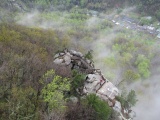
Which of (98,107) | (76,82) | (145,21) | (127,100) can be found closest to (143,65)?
(127,100)

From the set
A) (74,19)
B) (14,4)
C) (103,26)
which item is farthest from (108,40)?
(14,4)

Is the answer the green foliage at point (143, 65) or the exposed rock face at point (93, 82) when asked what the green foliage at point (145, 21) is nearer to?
the green foliage at point (143, 65)

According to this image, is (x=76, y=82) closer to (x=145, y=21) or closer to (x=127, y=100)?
(x=127, y=100)

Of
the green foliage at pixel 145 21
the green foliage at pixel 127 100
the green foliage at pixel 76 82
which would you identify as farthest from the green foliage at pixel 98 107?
the green foliage at pixel 145 21

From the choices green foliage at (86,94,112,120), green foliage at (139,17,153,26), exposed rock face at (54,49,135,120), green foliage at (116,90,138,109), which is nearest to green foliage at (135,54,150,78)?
exposed rock face at (54,49,135,120)

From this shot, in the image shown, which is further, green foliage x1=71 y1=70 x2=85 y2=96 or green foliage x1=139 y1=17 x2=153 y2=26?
green foliage x1=139 y1=17 x2=153 y2=26

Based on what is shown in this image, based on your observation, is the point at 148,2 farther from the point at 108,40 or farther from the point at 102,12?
the point at 108,40

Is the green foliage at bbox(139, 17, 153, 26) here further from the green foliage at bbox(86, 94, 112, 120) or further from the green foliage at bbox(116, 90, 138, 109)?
the green foliage at bbox(86, 94, 112, 120)

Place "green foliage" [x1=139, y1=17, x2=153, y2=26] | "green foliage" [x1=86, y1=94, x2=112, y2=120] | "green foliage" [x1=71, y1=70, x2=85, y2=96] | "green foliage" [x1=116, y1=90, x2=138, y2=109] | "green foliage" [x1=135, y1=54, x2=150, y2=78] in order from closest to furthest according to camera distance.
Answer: "green foliage" [x1=86, y1=94, x2=112, y2=120]
"green foliage" [x1=71, y1=70, x2=85, y2=96]
"green foliage" [x1=116, y1=90, x2=138, y2=109]
"green foliage" [x1=135, y1=54, x2=150, y2=78]
"green foliage" [x1=139, y1=17, x2=153, y2=26]

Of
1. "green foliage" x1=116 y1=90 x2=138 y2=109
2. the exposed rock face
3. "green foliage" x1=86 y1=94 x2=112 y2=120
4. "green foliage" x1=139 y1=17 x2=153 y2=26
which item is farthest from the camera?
"green foliage" x1=139 y1=17 x2=153 y2=26
